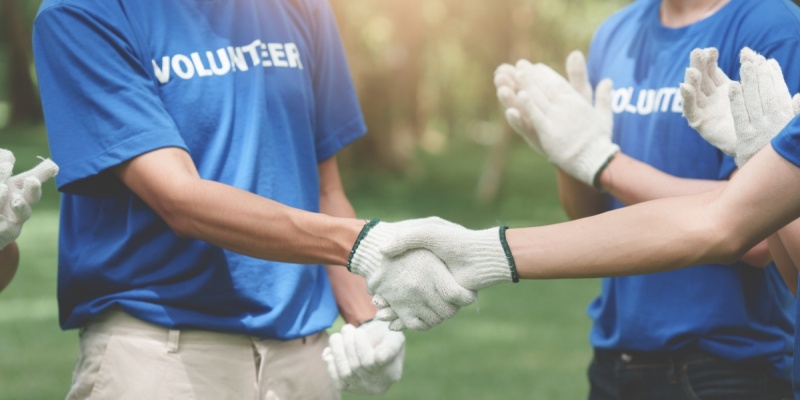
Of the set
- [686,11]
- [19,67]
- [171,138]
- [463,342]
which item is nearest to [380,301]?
[171,138]

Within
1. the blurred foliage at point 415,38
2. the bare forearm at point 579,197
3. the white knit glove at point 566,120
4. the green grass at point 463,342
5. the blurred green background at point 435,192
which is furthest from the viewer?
the blurred foliage at point 415,38

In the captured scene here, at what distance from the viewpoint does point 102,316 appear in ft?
9.09

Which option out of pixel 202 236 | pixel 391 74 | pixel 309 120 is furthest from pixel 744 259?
pixel 391 74

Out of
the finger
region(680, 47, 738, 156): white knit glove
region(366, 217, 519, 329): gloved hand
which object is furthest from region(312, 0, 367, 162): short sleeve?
region(680, 47, 738, 156): white knit glove

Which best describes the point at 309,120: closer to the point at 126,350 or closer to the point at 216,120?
the point at 216,120

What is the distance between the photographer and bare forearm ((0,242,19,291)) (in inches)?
114

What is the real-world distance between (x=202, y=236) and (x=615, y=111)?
4.91 ft

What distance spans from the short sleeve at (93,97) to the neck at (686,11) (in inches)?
64.9

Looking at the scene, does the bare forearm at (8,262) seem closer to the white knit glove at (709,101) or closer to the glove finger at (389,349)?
the glove finger at (389,349)

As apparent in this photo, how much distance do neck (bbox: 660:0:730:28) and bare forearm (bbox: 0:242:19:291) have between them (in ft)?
6.97

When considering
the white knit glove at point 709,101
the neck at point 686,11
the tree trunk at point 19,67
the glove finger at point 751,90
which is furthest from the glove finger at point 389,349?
the tree trunk at point 19,67

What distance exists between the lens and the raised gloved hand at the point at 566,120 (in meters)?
3.25

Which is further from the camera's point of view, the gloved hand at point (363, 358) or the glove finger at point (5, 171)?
the gloved hand at point (363, 358)

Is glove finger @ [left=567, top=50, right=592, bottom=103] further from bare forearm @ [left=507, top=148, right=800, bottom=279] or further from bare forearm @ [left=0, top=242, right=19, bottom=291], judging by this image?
bare forearm @ [left=0, top=242, right=19, bottom=291]
